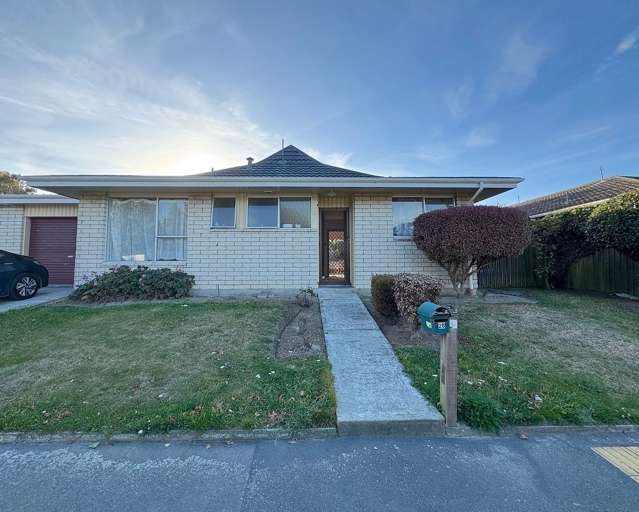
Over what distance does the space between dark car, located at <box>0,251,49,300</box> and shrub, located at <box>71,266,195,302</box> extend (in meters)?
1.61

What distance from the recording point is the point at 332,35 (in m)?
7.87

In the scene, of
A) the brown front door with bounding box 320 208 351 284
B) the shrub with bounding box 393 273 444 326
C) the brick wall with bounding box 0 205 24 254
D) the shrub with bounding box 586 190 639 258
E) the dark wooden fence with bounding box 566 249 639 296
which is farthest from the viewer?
the brick wall with bounding box 0 205 24 254

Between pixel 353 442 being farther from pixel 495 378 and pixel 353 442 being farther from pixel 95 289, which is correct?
pixel 95 289

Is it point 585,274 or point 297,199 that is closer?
point 297,199

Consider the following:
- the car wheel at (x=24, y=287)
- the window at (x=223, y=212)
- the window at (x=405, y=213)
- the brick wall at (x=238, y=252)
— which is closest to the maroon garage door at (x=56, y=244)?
the car wheel at (x=24, y=287)

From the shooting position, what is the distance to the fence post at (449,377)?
2514 mm

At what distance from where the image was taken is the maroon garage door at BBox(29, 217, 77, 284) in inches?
398

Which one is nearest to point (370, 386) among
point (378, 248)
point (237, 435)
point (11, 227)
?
point (237, 435)

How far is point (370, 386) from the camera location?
3.09m

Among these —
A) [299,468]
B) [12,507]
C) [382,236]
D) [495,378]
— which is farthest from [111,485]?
[382,236]

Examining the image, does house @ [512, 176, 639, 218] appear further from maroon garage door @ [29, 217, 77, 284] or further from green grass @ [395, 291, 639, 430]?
maroon garage door @ [29, 217, 77, 284]

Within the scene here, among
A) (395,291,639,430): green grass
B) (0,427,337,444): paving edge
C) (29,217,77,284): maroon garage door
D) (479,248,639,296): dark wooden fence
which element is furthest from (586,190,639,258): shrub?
(29,217,77,284): maroon garage door

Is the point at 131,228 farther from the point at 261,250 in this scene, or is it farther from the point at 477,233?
the point at 477,233

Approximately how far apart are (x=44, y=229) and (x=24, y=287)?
362 centimetres
